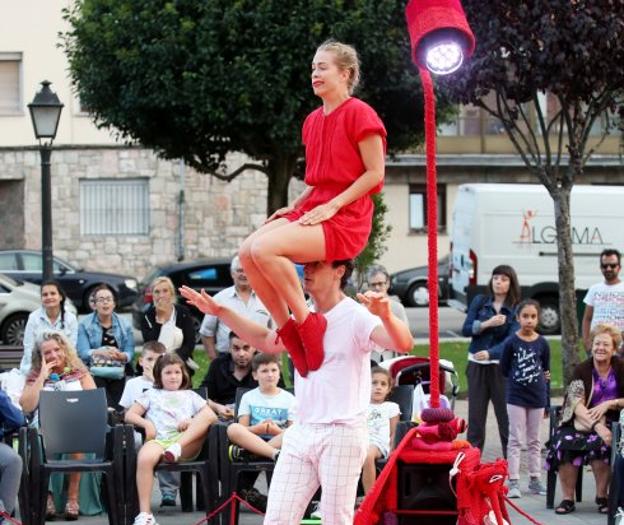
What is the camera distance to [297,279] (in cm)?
647

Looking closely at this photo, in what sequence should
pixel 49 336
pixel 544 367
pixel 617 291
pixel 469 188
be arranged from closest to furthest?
pixel 49 336 < pixel 544 367 < pixel 617 291 < pixel 469 188

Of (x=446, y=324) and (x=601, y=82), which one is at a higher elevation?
(x=601, y=82)

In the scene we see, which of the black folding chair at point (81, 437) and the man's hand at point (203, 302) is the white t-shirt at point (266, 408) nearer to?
the black folding chair at point (81, 437)

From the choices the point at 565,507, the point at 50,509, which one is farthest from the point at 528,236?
the point at 50,509

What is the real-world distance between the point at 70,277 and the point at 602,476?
869 inches

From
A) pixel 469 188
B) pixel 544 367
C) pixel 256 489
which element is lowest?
pixel 256 489

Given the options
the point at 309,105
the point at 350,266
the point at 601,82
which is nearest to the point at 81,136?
the point at 309,105

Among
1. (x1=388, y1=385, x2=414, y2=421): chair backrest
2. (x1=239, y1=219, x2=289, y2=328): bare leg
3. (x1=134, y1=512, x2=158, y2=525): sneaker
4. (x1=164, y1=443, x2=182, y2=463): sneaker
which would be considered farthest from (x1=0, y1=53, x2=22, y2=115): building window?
(x1=239, y1=219, x2=289, y2=328): bare leg

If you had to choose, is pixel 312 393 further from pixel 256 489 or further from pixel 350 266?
pixel 256 489

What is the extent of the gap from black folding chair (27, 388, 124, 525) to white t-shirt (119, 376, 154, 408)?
481mm

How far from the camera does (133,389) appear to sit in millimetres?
11594

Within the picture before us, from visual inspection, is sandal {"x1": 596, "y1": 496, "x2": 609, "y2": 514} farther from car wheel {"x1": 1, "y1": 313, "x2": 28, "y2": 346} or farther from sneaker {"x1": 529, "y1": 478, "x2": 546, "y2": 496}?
car wheel {"x1": 1, "y1": 313, "x2": 28, "y2": 346}

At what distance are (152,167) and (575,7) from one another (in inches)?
1017

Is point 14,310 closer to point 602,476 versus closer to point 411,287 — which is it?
point 411,287
